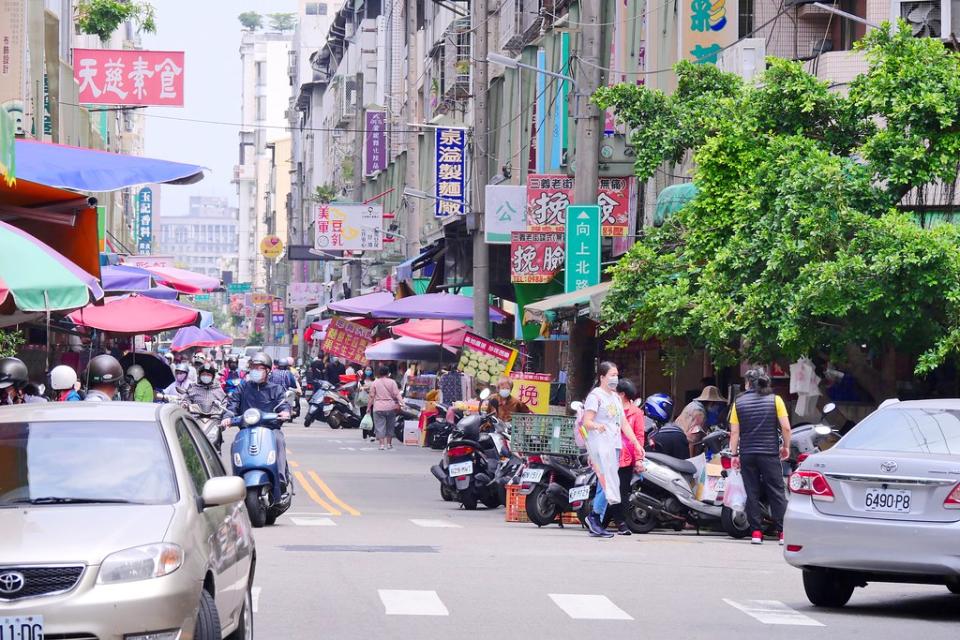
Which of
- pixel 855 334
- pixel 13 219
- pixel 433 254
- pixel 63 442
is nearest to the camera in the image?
pixel 63 442

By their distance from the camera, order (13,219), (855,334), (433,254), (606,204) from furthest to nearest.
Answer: (433,254) < (606,204) < (855,334) < (13,219)

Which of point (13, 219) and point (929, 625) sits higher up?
point (13, 219)

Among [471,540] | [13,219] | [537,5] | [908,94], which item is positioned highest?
[537,5]

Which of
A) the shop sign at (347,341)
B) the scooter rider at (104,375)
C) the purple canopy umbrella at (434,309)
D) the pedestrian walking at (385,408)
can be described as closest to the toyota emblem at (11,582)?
the scooter rider at (104,375)

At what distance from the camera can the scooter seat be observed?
59.6 feet

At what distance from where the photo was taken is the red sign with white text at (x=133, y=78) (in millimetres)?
39375

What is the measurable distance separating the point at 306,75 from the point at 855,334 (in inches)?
4935

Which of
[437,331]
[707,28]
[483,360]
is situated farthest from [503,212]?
[707,28]

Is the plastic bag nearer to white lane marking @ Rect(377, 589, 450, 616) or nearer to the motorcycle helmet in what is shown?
the motorcycle helmet

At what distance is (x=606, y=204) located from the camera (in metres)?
28.0

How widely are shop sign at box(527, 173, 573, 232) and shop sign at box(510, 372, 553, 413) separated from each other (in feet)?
13.8

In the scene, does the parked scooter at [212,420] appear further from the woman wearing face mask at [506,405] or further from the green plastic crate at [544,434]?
the woman wearing face mask at [506,405]

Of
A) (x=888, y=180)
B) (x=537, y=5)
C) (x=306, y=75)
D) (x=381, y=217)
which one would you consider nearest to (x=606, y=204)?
(x=888, y=180)

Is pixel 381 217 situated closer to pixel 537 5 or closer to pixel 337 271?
pixel 537 5
